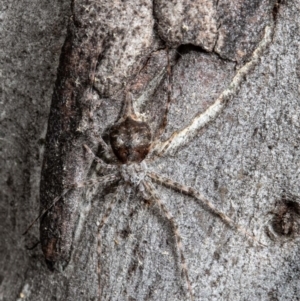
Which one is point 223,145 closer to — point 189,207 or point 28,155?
point 189,207

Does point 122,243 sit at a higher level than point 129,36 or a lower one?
lower

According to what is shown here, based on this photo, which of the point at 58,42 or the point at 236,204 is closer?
the point at 236,204

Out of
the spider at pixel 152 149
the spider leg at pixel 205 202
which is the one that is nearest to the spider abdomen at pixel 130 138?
the spider at pixel 152 149

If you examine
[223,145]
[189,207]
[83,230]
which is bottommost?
[83,230]

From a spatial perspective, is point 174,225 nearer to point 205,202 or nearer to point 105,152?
point 205,202

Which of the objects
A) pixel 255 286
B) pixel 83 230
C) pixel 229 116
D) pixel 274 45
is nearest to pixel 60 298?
pixel 83 230

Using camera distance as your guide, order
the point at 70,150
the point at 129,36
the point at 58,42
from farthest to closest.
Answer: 1. the point at 58,42
2. the point at 70,150
3. the point at 129,36

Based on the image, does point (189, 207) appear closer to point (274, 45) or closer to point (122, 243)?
point (122, 243)

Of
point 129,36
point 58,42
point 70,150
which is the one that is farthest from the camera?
point 58,42
